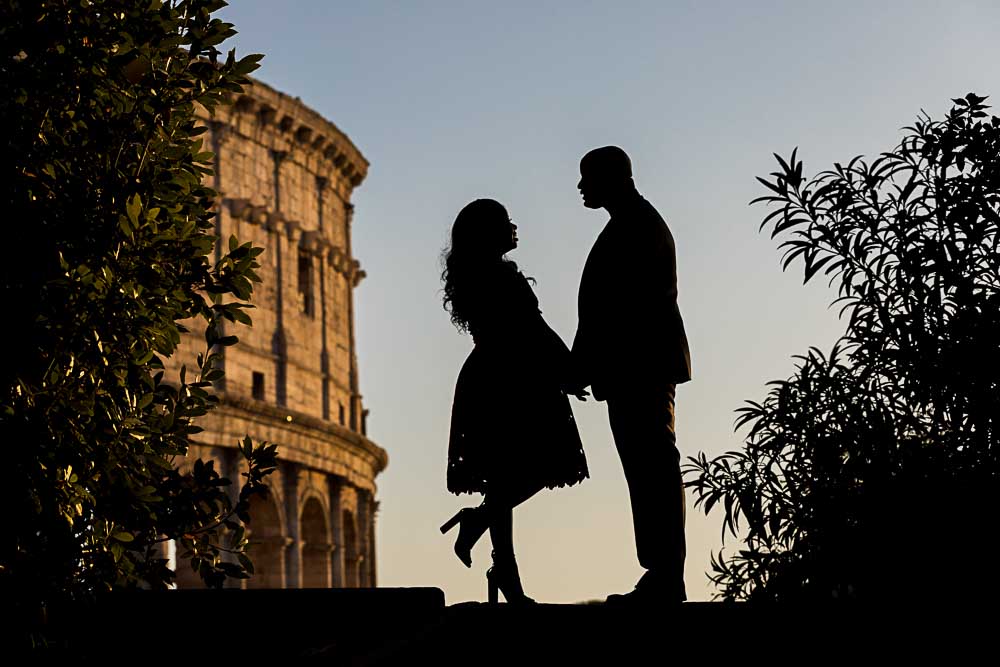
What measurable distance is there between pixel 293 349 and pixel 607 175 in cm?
3805

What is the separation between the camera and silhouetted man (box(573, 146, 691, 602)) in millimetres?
6562

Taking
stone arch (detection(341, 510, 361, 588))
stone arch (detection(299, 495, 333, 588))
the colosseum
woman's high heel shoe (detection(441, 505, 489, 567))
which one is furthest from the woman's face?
stone arch (detection(341, 510, 361, 588))

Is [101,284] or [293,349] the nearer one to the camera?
[101,284]

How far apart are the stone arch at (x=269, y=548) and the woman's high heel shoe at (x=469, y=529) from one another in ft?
119

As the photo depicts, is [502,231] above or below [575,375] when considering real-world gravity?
above

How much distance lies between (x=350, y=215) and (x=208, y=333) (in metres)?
41.4

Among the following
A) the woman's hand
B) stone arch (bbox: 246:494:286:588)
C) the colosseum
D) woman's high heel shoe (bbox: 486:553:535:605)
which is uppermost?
the colosseum

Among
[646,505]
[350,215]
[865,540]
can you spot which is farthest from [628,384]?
[350,215]

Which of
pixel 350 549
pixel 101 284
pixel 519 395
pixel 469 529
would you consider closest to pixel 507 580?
pixel 469 529

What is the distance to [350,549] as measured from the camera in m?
49.7

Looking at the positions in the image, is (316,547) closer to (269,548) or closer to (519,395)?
(269,548)

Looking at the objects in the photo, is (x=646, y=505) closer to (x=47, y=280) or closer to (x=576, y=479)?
(x=576, y=479)

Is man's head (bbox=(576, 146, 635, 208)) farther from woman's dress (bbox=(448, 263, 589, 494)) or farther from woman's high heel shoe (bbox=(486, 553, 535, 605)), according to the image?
woman's high heel shoe (bbox=(486, 553, 535, 605))

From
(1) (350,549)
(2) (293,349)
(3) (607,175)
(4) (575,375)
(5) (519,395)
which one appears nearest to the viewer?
(3) (607,175)
